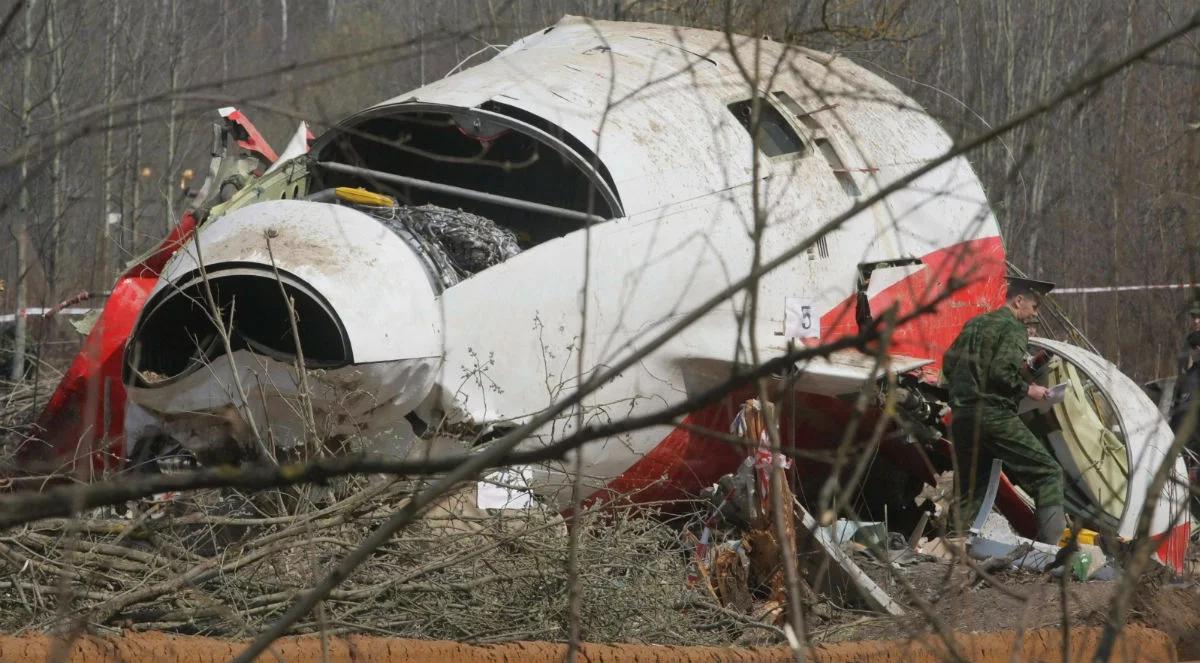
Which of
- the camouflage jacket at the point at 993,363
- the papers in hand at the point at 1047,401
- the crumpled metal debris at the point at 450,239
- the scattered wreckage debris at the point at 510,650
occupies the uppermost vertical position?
the crumpled metal debris at the point at 450,239

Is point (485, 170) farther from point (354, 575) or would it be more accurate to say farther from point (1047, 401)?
point (1047, 401)

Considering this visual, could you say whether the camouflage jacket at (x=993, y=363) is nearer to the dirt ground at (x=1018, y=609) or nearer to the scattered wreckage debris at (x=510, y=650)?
the dirt ground at (x=1018, y=609)

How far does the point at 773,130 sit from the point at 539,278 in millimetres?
1967

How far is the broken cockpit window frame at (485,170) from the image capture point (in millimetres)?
6531

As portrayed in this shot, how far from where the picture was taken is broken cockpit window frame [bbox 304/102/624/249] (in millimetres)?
6531

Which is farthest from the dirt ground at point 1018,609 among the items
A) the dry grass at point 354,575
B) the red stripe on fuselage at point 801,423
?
the red stripe on fuselage at point 801,423

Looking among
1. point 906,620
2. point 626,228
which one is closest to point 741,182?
point 626,228

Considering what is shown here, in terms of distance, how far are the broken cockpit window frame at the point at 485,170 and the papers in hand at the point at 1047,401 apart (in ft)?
9.61

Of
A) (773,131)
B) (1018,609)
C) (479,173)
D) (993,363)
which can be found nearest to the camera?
(1018,609)

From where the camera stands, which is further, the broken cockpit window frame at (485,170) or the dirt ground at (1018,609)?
the broken cockpit window frame at (485,170)

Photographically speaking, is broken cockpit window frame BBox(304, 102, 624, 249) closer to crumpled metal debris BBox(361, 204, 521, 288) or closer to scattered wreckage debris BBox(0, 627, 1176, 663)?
crumpled metal debris BBox(361, 204, 521, 288)

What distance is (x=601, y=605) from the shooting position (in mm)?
5391

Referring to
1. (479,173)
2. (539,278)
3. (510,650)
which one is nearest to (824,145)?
(479,173)

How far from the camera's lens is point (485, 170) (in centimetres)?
766
